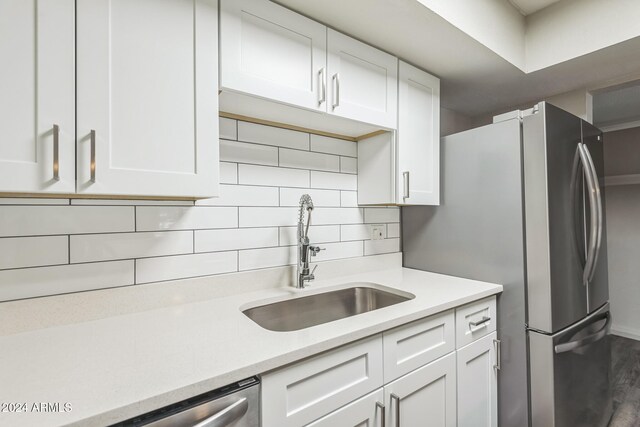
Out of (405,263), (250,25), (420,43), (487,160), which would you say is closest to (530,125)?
(487,160)

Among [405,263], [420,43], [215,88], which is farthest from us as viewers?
[405,263]

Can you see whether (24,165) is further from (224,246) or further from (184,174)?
(224,246)

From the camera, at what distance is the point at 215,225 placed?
52.6 inches

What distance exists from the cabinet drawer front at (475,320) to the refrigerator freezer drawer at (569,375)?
169mm

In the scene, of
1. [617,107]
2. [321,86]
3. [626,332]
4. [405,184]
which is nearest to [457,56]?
[405,184]

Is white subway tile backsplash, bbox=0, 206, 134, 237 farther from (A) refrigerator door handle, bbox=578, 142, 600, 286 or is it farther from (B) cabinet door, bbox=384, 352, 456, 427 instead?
(A) refrigerator door handle, bbox=578, 142, 600, 286

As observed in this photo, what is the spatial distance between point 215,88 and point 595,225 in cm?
189

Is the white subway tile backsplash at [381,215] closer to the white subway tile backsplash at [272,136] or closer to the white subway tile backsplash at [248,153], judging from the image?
the white subway tile backsplash at [272,136]

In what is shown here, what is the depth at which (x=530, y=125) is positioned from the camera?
4.66 feet

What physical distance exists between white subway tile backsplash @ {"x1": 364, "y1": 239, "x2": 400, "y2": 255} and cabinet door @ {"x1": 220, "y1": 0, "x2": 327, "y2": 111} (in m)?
0.89

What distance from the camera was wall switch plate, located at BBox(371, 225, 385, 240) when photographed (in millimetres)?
1887

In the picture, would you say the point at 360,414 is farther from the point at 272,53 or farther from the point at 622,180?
the point at 622,180

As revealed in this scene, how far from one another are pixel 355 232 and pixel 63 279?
51.7 inches

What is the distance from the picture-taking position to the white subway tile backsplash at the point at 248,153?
1364 mm
